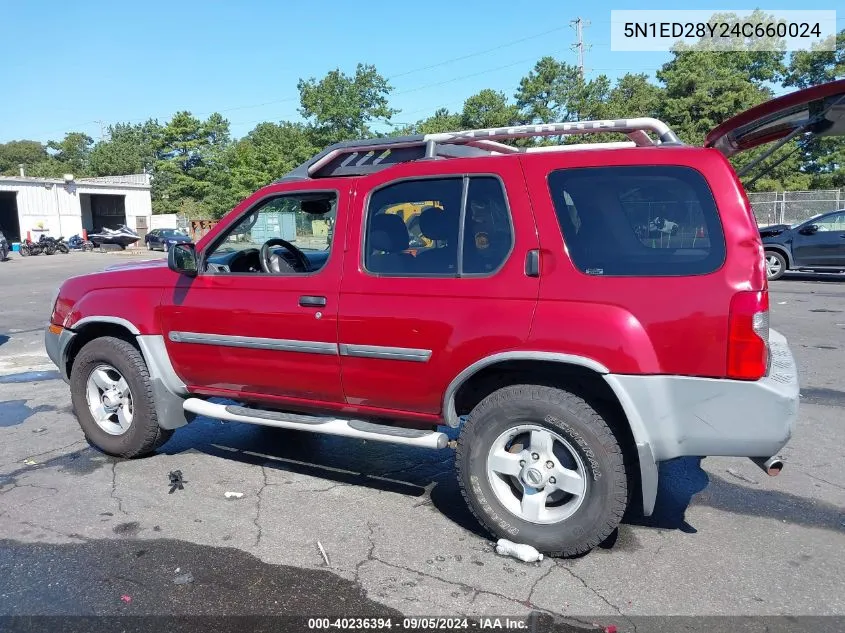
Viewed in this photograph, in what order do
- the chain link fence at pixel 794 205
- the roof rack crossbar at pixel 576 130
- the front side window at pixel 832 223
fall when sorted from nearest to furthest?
the roof rack crossbar at pixel 576 130 < the front side window at pixel 832 223 < the chain link fence at pixel 794 205

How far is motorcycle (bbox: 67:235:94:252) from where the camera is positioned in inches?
1628

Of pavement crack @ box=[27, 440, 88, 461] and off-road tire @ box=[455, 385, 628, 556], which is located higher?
off-road tire @ box=[455, 385, 628, 556]

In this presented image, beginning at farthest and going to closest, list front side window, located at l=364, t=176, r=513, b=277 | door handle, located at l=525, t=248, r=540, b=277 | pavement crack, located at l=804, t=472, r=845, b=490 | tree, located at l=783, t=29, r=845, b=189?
1. tree, located at l=783, t=29, r=845, b=189
2. pavement crack, located at l=804, t=472, r=845, b=490
3. front side window, located at l=364, t=176, r=513, b=277
4. door handle, located at l=525, t=248, r=540, b=277

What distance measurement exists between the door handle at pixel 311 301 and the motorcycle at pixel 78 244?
138 feet

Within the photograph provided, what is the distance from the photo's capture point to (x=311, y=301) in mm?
4027

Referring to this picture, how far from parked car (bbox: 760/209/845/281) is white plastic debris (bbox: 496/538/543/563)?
1399 centimetres

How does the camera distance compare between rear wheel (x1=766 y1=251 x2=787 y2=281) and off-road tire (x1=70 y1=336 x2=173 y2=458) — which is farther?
rear wheel (x1=766 y1=251 x2=787 y2=281)

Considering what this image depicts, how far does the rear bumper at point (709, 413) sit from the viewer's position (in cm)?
312

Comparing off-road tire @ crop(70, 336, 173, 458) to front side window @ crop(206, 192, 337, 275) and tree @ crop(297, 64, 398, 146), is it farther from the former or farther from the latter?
tree @ crop(297, 64, 398, 146)

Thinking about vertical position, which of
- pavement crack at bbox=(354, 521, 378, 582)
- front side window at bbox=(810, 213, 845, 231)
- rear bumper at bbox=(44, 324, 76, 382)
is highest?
front side window at bbox=(810, 213, 845, 231)

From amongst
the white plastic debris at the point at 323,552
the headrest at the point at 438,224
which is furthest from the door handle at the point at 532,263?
the white plastic debris at the point at 323,552

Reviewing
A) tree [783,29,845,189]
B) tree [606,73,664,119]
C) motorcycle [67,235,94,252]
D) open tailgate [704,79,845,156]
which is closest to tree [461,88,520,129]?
tree [606,73,664,119]

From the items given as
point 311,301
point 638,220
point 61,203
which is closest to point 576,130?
point 638,220

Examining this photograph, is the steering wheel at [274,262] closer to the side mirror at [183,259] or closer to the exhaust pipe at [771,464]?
the side mirror at [183,259]
